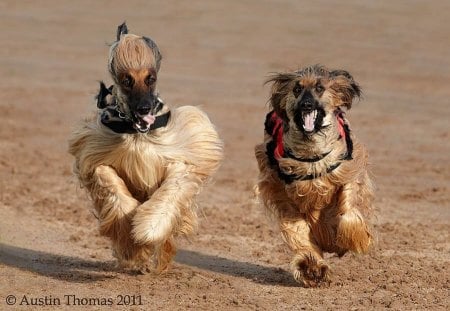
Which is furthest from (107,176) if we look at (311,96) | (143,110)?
(311,96)

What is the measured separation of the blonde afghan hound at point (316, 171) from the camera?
4832 millimetres

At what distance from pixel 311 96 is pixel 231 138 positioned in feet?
15.4

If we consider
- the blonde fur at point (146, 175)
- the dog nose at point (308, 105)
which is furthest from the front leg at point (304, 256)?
the dog nose at point (308, 105)

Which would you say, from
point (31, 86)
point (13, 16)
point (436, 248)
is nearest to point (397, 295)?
point (436, 248)

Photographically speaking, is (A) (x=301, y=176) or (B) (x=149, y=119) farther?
(A) (x=301, y=176)

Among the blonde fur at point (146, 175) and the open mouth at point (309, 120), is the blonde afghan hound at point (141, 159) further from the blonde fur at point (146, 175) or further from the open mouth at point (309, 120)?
the open mouth at point (309, 120)

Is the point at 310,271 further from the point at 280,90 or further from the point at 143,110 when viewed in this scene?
the point at 143,110

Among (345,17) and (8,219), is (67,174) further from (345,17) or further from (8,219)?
(345,17)

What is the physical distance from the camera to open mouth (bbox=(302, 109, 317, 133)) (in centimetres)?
477

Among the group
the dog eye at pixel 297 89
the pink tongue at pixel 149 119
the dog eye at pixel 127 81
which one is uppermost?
the dog eye at pixel 297 89

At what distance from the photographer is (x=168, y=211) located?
4.75 meters

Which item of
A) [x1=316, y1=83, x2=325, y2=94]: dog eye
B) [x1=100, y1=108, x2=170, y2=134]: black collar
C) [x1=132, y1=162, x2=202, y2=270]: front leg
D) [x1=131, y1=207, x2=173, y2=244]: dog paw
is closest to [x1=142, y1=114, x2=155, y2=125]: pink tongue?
[x1=100, y1=108, x2=170, y2=134]: black collar

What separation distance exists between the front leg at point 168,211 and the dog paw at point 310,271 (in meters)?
0.55

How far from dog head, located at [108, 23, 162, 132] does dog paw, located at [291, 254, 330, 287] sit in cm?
96
